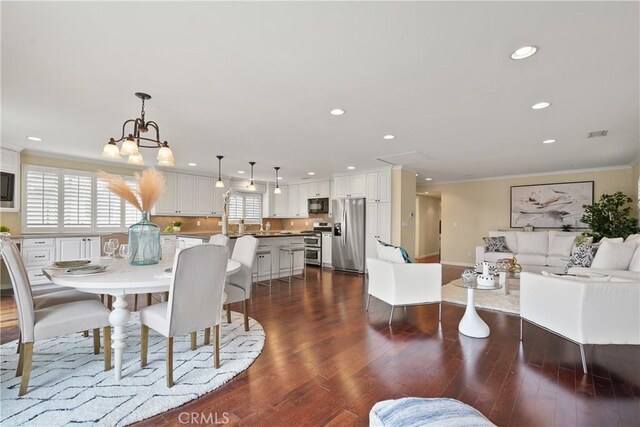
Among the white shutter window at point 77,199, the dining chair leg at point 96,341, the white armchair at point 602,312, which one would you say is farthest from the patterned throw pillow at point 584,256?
the white shutter window at point 77,199

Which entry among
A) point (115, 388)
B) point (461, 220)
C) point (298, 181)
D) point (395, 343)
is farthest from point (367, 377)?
point (461, 220)

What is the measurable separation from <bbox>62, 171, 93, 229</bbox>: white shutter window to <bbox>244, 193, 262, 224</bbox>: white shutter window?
3.49m

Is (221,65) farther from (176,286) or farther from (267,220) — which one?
(267,220)

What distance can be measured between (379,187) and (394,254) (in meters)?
3.12

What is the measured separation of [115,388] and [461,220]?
8298mm

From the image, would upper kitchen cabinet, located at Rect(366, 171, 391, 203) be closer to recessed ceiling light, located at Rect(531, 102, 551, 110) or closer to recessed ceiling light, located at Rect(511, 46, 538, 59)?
recessed ceiling light, located at Rect(531, 102, 551, 110)

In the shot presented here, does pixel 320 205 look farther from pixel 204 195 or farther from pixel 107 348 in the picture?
pixel 107 348

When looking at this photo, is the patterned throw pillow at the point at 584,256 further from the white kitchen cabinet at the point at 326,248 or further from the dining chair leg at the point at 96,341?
the dining chair leg at the point at 96,341

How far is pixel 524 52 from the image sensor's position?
1985mm

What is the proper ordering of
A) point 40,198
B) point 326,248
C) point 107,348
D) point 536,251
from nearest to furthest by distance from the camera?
point 107,348 < point 40,198 < point 536,251 < point 326,248

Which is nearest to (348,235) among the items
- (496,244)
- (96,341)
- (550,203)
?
(496,244)

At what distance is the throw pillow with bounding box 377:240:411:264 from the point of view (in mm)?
3584

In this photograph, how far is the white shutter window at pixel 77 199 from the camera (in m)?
5.36

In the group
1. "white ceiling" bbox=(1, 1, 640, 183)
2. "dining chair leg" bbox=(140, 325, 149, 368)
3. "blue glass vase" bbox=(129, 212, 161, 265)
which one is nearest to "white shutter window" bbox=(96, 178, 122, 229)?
"white ceiling" bbox=(1, 1, 640, 183)
